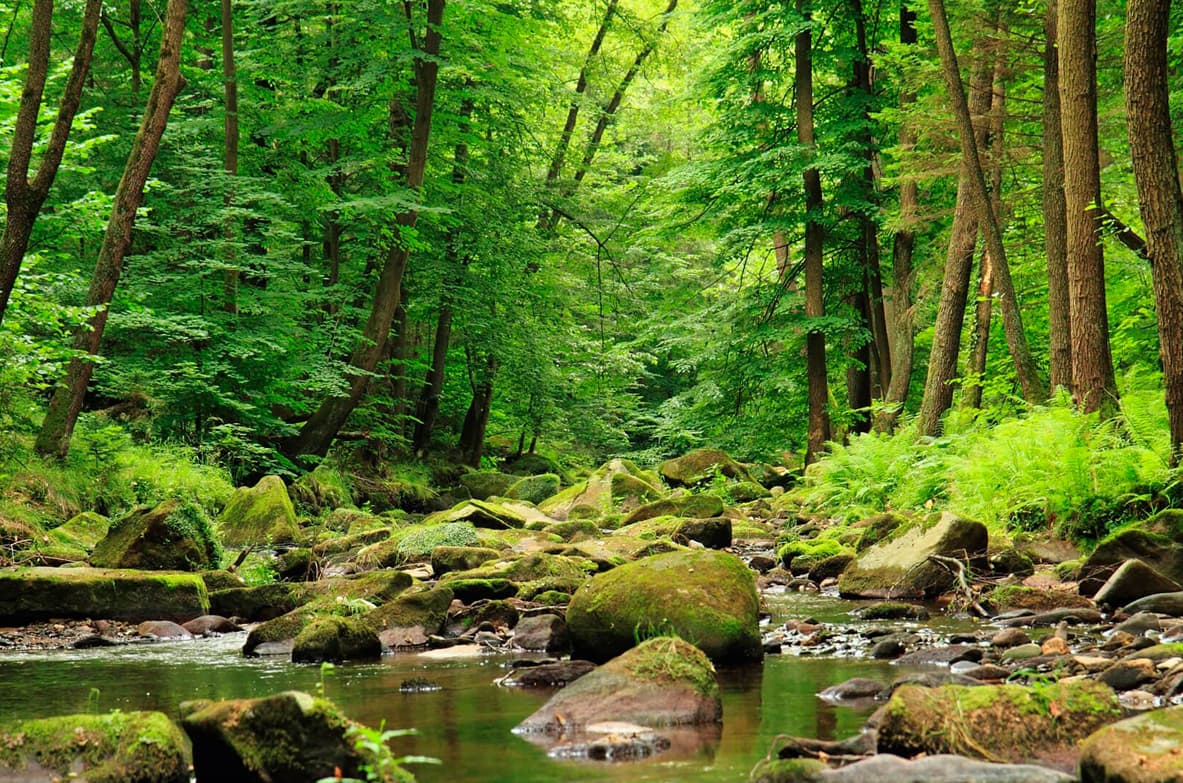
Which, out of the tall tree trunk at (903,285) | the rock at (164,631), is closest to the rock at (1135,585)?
the rock at (164,631)

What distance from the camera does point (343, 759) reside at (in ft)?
12.9

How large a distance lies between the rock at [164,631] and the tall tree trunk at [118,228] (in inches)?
242

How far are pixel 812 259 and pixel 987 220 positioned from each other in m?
6.98

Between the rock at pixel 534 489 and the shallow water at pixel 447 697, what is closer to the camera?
the shallow water at pixel 447 697

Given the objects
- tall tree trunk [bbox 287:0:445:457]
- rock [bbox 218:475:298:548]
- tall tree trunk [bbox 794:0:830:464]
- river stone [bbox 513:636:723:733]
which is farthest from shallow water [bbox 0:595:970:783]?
tall tree trunk [bbox 794:0:830:464]

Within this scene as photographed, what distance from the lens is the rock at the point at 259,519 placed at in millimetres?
14141

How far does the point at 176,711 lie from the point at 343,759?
1927 millimetres

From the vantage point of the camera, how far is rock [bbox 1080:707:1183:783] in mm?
3201

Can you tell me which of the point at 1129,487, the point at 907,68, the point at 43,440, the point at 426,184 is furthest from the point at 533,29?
the point at 1129,487

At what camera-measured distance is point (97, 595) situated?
346 inches

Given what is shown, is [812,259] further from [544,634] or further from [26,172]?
[544,634]

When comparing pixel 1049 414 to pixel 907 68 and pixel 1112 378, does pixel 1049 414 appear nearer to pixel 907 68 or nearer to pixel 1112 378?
pixel 1112 378

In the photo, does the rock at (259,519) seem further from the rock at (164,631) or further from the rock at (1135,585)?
the rock at (1135,585)

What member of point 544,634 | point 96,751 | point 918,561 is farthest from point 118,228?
point 96,751
